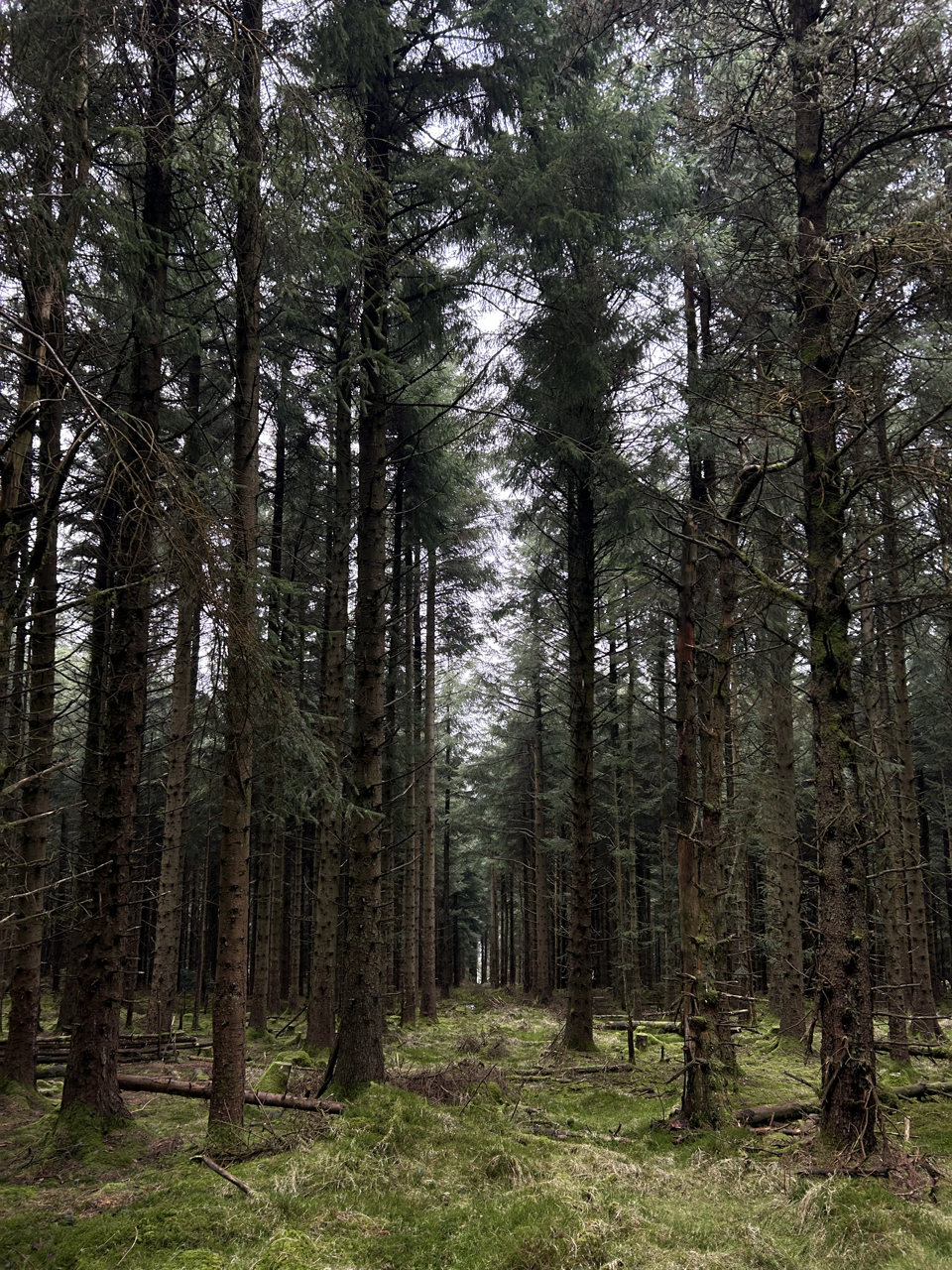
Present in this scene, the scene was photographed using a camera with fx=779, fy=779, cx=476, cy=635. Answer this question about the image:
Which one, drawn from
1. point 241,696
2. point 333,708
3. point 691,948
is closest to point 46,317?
point 241,696

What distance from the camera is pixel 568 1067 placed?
1145 cm

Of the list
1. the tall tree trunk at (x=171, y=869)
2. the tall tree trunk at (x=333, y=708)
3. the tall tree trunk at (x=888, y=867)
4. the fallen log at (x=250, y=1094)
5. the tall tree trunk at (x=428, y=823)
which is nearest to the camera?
the fallen log at (x=250, y=1094)

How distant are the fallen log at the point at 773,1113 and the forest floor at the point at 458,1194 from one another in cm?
35

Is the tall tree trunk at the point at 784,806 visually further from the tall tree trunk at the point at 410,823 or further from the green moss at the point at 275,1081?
the green moss at the point at 275,1081

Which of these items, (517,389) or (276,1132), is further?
(517,389)

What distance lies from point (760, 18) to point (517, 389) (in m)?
5.23

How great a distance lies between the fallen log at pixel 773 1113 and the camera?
26.4 ft

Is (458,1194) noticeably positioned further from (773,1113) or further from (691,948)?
(773,1113)

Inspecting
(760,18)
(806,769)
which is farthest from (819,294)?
(806,769)

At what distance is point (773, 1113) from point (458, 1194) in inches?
162

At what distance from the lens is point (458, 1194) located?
5793mm

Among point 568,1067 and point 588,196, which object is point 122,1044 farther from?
point 588,196

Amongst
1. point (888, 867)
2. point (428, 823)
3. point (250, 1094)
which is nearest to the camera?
point (250, 1094)

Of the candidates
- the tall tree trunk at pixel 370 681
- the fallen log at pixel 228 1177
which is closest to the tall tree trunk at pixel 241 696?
the fallen log at pixel 228 1177
